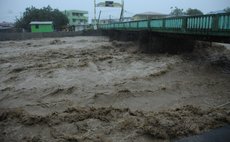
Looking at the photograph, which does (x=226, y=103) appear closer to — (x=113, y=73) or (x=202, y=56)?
(x=113, y=73)

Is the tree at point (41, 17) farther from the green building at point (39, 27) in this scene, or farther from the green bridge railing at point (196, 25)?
the green bridge railing at point (196, 25)

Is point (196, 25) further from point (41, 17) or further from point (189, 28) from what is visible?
point (41, 17)

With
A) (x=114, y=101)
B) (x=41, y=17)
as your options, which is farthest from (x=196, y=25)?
(x=41, y=17)

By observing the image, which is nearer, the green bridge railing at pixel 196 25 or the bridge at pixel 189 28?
the green bridge railing at pixel 196 25

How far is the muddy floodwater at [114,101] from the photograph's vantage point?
18.6ft

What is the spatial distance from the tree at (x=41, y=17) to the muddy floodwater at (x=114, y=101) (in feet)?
131

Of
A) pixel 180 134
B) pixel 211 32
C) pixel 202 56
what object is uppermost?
pixel 211 32

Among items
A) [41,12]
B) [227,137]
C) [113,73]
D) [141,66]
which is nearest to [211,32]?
[141,66]

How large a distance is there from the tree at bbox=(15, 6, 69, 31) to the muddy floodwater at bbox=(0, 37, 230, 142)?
3986 cm

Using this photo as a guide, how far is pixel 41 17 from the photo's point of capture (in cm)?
4994

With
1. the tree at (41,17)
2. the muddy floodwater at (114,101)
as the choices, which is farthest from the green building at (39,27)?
the muddy floodwater at (114,101)

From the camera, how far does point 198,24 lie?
11.2 m

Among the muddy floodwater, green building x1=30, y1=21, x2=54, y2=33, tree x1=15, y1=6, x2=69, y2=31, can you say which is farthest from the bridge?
tree x1=15, y1=6, x2=69, y2=31

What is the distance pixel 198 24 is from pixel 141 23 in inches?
337
